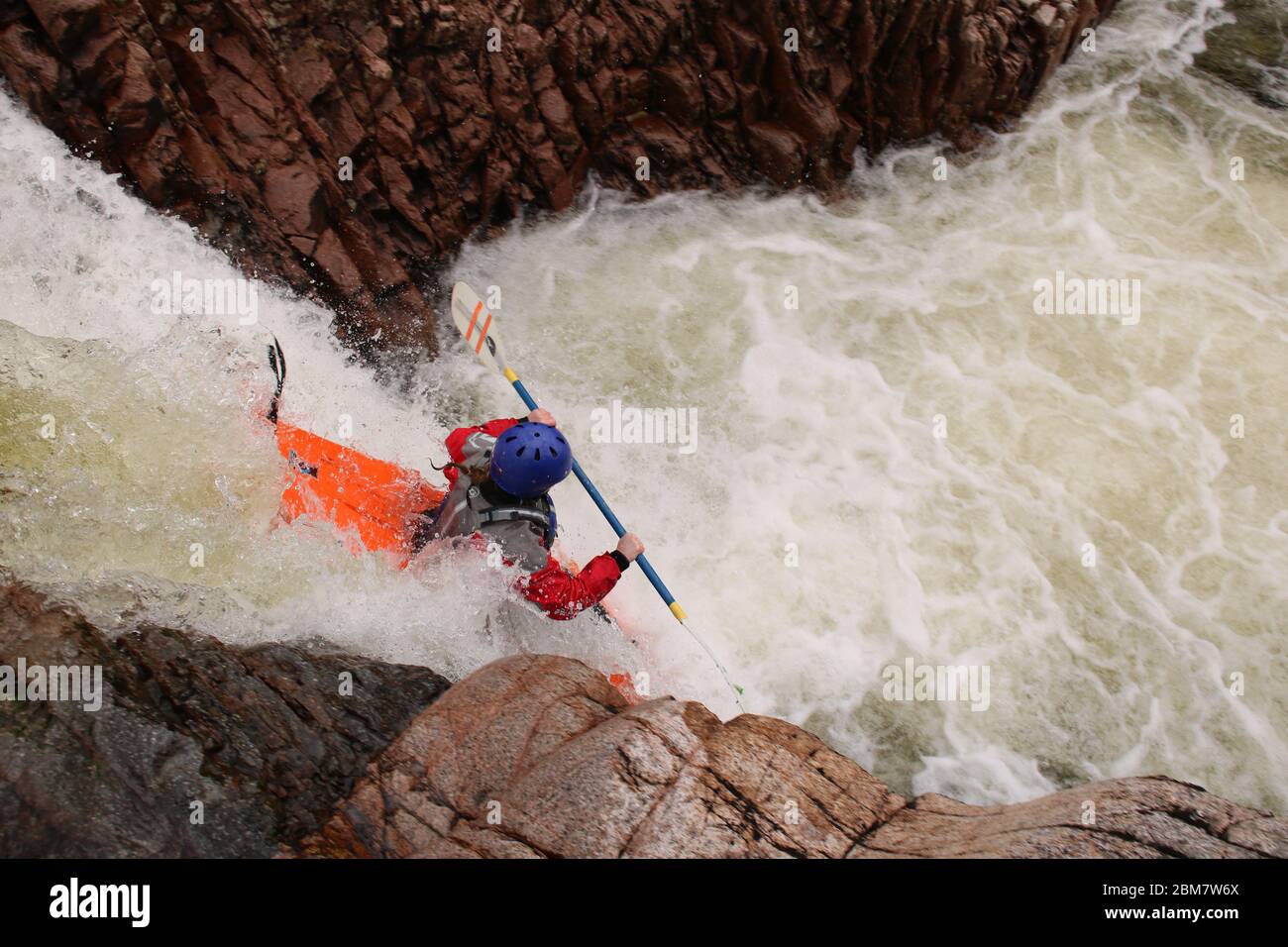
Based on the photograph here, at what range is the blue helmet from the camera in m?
4.52

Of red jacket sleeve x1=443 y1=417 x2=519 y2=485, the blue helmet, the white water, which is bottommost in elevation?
the white water

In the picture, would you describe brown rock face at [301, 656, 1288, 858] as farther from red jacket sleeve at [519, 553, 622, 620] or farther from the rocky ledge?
red jacket sleeve at [519, 553, 622, 620]

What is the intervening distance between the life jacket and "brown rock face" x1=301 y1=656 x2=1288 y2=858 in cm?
73

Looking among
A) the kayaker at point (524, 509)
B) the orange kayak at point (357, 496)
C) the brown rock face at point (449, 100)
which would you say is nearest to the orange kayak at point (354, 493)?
the orange kayak at point (357, 496)

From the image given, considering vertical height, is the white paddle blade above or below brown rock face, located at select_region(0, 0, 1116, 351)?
below

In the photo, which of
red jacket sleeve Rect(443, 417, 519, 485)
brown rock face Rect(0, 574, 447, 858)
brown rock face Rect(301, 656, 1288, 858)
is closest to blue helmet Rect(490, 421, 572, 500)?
red jacket sleeve Rect(443, 417, 519, 485)

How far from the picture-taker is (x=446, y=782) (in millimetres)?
3697

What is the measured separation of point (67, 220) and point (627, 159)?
13.5ft

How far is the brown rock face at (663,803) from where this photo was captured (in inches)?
135

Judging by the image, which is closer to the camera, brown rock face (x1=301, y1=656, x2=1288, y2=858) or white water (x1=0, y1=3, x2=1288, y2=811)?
brown rock face (x1=301, y1=656, x2=1288, y2=858)

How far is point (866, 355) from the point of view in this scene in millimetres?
7562

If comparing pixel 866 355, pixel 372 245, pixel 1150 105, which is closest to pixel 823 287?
pixel 866 355

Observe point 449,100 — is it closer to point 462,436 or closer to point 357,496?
point 462,436

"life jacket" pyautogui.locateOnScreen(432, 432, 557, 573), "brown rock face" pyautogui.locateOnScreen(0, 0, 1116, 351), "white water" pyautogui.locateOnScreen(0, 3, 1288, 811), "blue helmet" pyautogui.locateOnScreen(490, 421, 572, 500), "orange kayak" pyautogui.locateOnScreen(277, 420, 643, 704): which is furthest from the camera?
"brown rock face" pyautogui.locateOnScreen(0, 0, 1116, 351)
